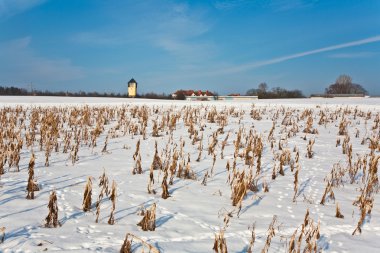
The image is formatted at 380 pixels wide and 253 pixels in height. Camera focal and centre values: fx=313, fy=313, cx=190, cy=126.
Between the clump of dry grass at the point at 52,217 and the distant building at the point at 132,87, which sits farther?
the distant building at the point at 132,87

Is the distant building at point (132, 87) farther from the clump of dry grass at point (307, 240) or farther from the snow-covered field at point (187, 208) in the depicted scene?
the clump of dry grass at point (307, 240)

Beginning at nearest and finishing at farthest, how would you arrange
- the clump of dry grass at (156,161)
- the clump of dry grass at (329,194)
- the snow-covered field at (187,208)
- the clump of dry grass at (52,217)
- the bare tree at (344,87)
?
the snow-covered field at (187,208), the clump of dry grass at (52,217), the clump of dry grass at (329,194), the clump of dry grass at (156,161), the bare tree at (344,87)

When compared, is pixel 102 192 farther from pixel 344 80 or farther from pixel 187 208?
pixel 344 80

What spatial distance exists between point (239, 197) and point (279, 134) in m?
6.61

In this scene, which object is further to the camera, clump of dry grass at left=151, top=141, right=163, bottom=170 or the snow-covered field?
clump of dry grass at left=151, top=141, right=163, bottom=170

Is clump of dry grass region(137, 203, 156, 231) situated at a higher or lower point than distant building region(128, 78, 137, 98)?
lower

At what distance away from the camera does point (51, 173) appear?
4.76m

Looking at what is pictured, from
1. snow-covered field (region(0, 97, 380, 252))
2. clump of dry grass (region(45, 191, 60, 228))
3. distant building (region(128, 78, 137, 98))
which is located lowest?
snow-covered field (region(0, 97, 380, 252))

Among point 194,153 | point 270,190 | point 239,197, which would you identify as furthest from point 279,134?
point 239,197

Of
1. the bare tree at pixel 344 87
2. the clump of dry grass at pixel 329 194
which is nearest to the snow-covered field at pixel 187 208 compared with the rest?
the clump of dry grass at pixel 329 194

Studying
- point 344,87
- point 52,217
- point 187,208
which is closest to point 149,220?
point 187,208

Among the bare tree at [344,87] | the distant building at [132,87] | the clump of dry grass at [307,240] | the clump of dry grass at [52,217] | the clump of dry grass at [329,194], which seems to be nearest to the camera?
the clump of dry grass at [307,240]

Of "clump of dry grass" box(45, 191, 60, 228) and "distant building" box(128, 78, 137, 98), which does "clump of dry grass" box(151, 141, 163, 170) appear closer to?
"clump of dry grass" box(45, 191, 60, 228)

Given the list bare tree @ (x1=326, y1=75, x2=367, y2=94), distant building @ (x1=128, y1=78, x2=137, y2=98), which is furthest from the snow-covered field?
bare tree @ (x1=326, y1=75, x2=367, y2=94)
